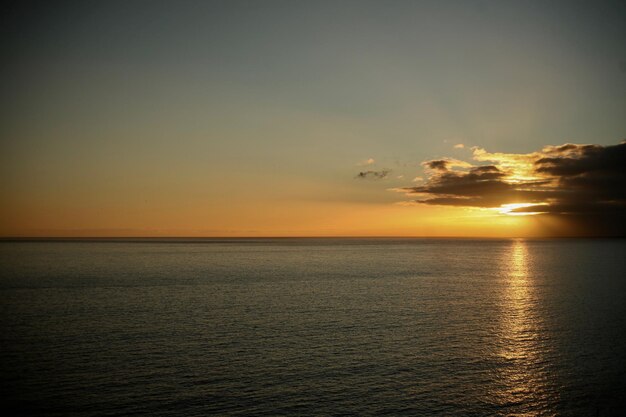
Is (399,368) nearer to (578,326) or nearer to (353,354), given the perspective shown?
(353,354)

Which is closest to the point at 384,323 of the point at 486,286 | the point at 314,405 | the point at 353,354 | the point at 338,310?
the point at 338,310

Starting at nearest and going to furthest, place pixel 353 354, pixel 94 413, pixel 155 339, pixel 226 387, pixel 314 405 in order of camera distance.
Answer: pixel 94 413 < pixel 314 405 < pixel 226 387 < pixel 353 354 < pixel 155 339

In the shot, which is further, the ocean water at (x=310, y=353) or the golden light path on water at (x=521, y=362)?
the golden light path on water at (x=521, y=362)

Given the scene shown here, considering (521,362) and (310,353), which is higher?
(310,353)

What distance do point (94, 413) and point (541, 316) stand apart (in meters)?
57.8

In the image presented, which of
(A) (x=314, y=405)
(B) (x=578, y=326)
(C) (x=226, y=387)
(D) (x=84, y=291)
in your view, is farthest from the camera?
(D) (x=84, y=291)

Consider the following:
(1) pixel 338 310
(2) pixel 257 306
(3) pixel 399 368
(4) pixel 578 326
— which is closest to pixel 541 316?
(4) pixel 578 326

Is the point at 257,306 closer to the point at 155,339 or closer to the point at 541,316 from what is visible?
the point at 155,339

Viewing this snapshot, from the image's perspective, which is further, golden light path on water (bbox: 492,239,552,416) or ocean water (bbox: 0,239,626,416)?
golden light path on water (bbox: 492,239,552,416)

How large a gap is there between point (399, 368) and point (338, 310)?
27.3 m

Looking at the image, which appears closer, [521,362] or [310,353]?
[521,362]

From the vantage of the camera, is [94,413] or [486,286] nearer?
[94,413]

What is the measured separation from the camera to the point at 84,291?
83562 millimetres

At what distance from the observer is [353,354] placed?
4206cm
